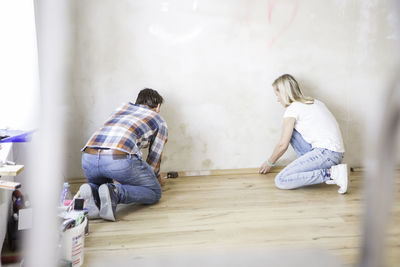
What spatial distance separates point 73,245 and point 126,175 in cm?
81

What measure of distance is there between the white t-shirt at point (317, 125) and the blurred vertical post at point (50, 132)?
2.92 m

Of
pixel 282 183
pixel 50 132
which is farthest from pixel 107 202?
pixel 50 132

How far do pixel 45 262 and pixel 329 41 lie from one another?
11.5ft

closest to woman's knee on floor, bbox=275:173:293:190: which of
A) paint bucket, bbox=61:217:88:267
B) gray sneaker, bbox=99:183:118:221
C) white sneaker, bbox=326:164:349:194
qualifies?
white sneaker, bbox=326:164:349:194

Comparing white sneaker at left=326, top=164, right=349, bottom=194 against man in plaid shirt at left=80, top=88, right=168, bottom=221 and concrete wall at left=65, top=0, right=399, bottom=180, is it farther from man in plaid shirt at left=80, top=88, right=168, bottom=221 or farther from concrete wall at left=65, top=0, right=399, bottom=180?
man in plaid shirt at left=80, top=88, right=168, bottom=221

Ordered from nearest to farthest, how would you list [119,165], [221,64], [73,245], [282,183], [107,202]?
[73,245] → [107,202] → [119,165] → [282,183] → [221,64]

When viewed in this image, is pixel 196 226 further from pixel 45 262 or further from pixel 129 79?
pixel 45 262

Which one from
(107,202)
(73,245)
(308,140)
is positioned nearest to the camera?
(73,245)

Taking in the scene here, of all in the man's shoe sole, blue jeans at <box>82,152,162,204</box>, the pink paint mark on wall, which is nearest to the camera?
the man's shoe sole

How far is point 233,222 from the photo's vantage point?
2.31 meters

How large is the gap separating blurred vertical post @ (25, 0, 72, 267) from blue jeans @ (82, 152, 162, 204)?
2.15 meters

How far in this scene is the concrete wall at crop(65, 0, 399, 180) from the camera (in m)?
3.15

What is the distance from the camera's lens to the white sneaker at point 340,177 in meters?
2.79

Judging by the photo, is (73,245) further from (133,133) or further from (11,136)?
(133,133)
